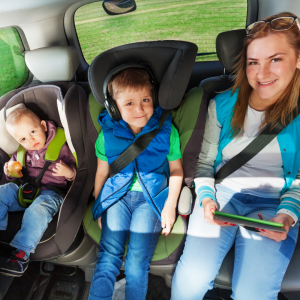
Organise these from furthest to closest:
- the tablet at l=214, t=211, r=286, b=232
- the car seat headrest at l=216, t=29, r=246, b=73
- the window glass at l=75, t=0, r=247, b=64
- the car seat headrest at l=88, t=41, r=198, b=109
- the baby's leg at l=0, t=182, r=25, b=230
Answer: the window glass at l=75, t=0, r=247, b=64 → the baby's leg at l=0, t=182, r=25, b=230 → the car seat headrest at l=216, t=29, r=246, b=73 → the car seat headrest at l=88, t=41, r=198, b=109 → the tablet at l=214, t=211, r=286, b=232

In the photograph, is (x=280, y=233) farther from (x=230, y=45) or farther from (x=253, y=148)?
(x=230, y=45)

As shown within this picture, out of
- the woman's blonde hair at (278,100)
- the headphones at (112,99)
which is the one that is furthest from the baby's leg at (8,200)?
the woman's blonde hair at (278,100)

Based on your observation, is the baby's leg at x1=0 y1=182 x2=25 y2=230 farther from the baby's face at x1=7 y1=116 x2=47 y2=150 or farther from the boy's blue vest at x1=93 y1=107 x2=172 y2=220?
the boy's blue vest at x1=93 y1=107 x2=172 y2=220

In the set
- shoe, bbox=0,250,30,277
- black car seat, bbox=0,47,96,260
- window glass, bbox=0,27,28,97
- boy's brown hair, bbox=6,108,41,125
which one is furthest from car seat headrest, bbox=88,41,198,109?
window glass, bbox=0,27,28,97

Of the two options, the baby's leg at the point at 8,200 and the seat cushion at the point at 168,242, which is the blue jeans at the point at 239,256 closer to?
the seat cushion at the point at 168,242

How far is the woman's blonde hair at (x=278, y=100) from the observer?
121cm

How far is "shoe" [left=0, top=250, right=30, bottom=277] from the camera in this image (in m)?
1.46

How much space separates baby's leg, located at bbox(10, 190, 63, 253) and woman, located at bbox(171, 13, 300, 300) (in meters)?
0.90

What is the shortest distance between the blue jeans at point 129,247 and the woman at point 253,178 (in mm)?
206

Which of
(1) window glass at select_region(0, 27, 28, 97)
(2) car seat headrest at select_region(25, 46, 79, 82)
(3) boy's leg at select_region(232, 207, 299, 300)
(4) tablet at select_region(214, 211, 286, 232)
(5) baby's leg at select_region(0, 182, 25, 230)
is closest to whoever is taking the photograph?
(4) tablet at select_region(214, 211, 286, 232)

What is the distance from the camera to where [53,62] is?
5.79 ft

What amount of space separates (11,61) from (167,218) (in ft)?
7.83

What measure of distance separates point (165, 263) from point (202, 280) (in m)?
0.25

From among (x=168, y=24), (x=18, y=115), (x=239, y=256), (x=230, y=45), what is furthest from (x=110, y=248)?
(x=168, y=24)
